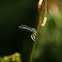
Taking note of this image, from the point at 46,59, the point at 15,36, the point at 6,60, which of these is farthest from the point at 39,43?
the point at 6,60

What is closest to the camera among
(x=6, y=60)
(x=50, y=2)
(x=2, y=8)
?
(x=6, y=60)

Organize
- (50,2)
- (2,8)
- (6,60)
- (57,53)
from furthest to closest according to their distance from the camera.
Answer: (2,8) → (57,53) → (50,2) → (6,60)

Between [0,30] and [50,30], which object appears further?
[0,30]

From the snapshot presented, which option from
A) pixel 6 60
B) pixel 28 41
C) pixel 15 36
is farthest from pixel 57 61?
pixel 6 60

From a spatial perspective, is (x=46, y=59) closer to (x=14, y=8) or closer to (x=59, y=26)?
(x=59, y=26)

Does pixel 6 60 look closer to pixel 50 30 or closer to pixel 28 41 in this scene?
pixel 50 30

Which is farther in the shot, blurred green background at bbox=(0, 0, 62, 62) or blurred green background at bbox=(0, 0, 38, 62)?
blurred green background at bbox=(0, 0, 38, 62)

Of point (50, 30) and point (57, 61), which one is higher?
point (50, 30)

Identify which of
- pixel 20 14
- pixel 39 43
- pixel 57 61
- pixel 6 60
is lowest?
pixel 6 60

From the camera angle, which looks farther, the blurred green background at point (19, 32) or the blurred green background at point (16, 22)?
the blurred green background at point (16, 22)
